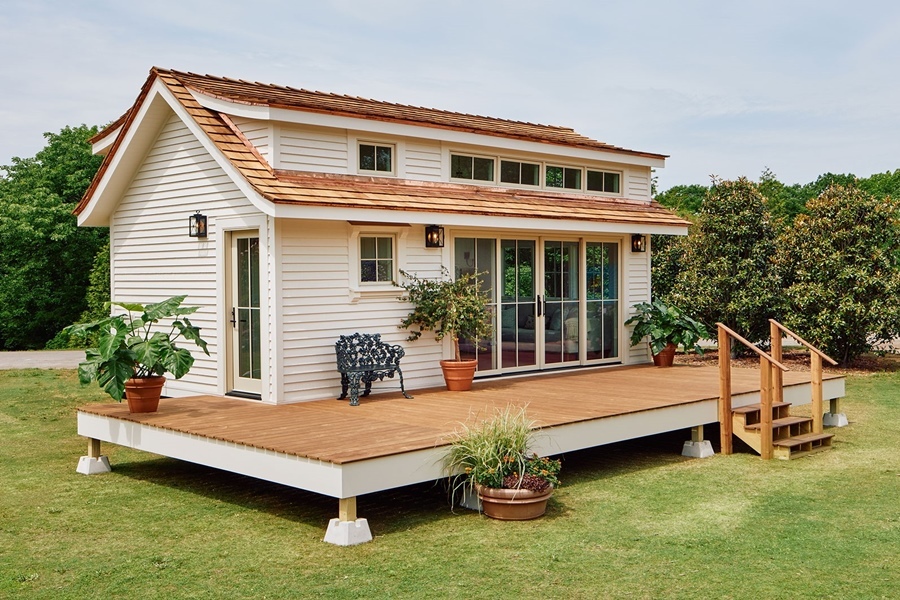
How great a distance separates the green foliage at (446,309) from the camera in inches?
417

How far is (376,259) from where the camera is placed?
34.3ft

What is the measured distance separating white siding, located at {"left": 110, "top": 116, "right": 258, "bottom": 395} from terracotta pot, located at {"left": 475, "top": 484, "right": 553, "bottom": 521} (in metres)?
4.45

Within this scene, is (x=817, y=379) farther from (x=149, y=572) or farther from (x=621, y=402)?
(x=149, y=572)

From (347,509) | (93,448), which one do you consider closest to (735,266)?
(93,448)

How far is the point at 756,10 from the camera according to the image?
649 inches

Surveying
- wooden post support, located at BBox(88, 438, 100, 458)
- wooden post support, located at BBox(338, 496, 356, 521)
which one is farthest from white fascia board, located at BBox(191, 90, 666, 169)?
wooden post support, located at BBox(338, 496, 356, 521)

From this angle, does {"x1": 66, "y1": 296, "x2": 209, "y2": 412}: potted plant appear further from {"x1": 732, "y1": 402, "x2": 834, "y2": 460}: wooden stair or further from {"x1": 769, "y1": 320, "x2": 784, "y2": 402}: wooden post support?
{"x1": 769, "y1": 320, "x2": 784, "y2": 402}: wooden post support

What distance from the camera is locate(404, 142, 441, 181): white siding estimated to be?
11047mm

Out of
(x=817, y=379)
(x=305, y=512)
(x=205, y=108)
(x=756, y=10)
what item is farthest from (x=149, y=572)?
(x=756, y=10)

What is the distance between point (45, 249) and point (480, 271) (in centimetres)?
2516

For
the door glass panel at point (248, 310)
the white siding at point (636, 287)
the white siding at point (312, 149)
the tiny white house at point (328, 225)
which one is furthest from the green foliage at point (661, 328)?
the door glass panel at point (248, 310)

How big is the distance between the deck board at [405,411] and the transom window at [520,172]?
2.70m

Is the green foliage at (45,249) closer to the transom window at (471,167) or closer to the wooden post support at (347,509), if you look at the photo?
the transom window at (471,167)

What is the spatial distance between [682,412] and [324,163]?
15.5 ft
